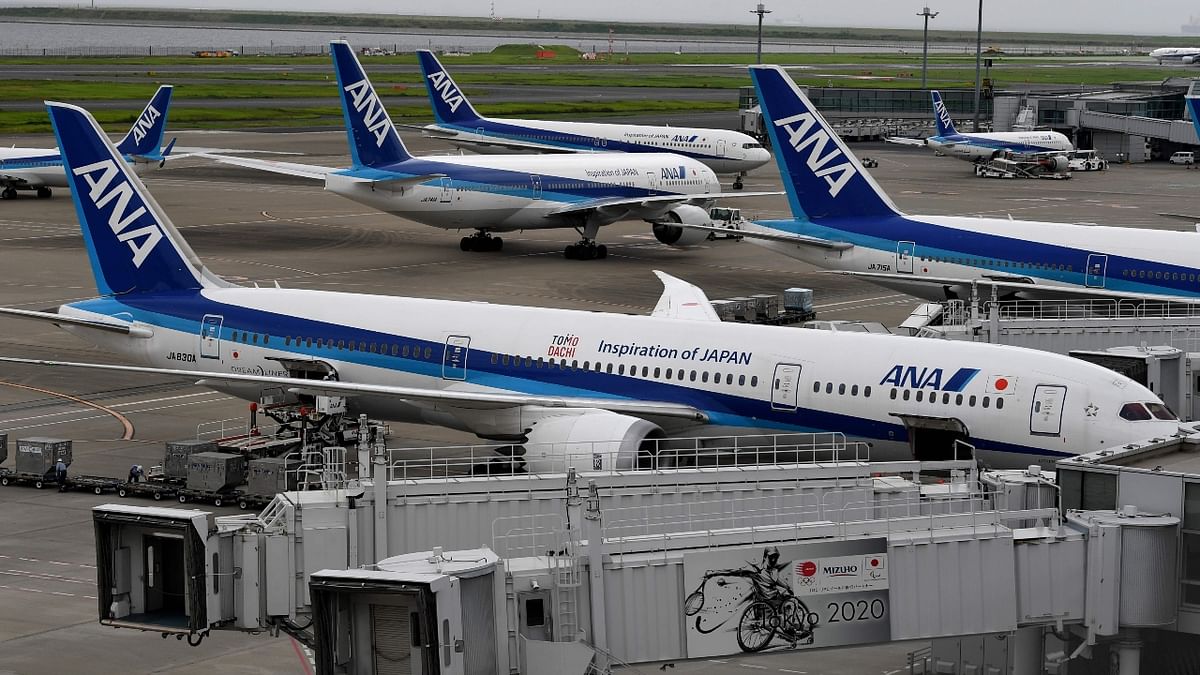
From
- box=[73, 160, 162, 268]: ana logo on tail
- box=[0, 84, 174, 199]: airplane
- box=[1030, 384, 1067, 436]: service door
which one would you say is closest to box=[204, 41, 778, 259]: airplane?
box=[0, 84, 174, 199]: airplane

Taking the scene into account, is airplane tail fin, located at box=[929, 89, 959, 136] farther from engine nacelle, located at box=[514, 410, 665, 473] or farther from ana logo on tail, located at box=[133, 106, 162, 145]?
engine nacelle, located at box=[514, 410, 665, 473]

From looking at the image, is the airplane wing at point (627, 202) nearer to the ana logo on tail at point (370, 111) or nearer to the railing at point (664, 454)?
the ana logo on tail at point (370, 111)

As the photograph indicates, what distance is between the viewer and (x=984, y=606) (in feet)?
67.3

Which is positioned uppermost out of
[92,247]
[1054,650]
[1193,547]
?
[92,247]

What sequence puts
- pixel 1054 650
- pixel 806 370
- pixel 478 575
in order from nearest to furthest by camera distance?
pixel 478 575
pixel 1054 650
pixel 806 370

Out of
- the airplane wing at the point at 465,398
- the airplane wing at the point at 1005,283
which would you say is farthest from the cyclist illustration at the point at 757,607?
the airplane wing at the point at 1005,283

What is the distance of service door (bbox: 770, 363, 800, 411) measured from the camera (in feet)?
114

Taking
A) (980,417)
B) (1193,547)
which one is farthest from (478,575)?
(980,417)

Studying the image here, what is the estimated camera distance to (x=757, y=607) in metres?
19.9

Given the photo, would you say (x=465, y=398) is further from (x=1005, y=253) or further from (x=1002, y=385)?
(x=1005, y=253)

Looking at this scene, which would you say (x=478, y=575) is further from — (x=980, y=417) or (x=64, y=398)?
(x=64, y=398)

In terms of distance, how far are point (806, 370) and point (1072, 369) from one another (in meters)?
5.45

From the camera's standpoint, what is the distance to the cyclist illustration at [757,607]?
19734 mm

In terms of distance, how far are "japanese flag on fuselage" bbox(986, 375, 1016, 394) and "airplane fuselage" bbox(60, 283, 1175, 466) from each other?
27 mm
